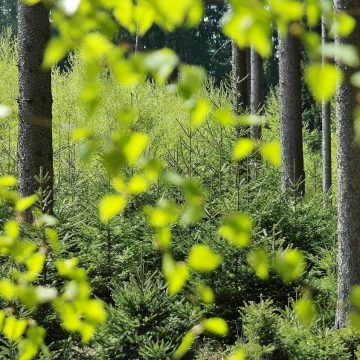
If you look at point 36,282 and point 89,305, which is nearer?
point 89,305

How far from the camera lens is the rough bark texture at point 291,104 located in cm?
1098

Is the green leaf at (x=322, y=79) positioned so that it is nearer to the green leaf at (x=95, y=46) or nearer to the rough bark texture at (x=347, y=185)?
the green leaf at (x=95, y=46)

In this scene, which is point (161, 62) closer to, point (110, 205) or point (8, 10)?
point (110, 205)

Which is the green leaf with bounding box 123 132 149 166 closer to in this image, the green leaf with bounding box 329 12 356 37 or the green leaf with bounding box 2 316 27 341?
the green leaf with bounding box 329 12 356 37

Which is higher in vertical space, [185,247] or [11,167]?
[11,167]

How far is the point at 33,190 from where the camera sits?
7.02 meters

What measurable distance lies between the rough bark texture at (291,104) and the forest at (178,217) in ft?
0.07

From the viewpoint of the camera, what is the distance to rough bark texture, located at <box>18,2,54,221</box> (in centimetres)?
684

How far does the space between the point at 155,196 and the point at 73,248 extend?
1362 millimetres

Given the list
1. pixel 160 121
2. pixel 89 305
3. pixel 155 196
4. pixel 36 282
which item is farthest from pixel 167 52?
pixel 160 121

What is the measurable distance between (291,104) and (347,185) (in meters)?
5.04

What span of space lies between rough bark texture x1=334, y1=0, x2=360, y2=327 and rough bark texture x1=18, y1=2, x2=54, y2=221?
2.61 m

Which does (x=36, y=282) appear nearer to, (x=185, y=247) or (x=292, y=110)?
(x=185, y=247)

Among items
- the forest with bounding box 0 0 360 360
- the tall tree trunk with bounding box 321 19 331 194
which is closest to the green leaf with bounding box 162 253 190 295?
the forest with bounding box 0 0 360 360
